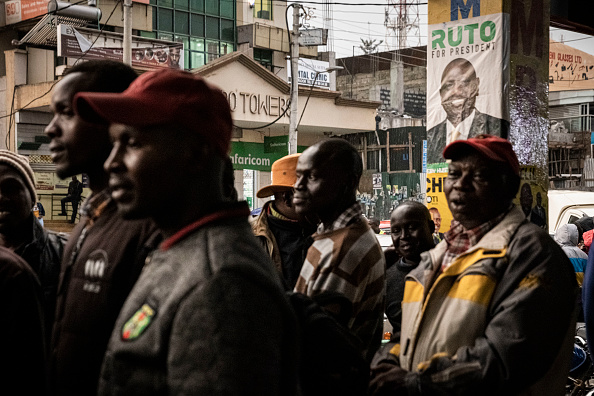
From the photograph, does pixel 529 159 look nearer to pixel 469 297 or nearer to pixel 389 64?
pixel 469 297

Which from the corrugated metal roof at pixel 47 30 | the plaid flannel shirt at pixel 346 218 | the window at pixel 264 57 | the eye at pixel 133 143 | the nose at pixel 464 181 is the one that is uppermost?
the window at pixel 264 57

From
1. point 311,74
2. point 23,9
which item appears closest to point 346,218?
point 23,9

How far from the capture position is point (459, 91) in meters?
6.63

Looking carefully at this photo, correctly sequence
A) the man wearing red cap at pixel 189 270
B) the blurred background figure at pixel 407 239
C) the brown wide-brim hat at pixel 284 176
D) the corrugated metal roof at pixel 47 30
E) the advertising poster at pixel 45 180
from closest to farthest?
the man wearing red cap at pixel 189 270, the blurred background figure at pixel 407 239, the brown wide-brim hat at pixel 284 176, the corrugated metal roof at pixel 47 30, the advertising poster at pixel 45 180

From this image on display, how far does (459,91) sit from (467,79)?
14cm

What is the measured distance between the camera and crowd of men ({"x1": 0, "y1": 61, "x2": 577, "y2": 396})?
1578 millimetres

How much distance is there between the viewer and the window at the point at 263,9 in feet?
104

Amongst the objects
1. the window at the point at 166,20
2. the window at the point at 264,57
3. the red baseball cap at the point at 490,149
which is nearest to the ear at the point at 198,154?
the red baseball cap at the point at 490,149

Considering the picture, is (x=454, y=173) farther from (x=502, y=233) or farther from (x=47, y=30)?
(x=47, y=30)

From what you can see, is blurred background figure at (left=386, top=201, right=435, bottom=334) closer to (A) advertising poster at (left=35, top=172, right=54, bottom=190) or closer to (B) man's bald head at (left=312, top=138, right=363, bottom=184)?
(B) man's bald head at (left=312, top=138, right=363, bottom=184)

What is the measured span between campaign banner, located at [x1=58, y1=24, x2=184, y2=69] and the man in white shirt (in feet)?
53.8

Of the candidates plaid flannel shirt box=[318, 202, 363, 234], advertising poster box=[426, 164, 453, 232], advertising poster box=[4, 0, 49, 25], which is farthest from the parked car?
advertising poster box=[4, 0, 49, 25]

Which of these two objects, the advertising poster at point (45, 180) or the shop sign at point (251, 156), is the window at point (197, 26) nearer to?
the shop sign at point (251, 156)

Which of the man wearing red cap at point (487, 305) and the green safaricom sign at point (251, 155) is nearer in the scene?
the man wearing red cap at point (487, 305)
